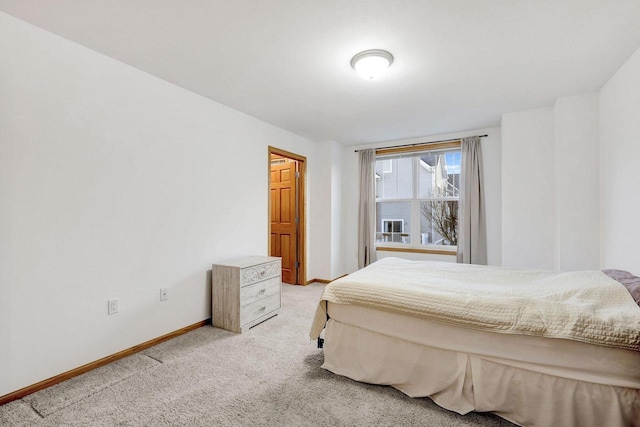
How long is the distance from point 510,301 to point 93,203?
2.97 meters

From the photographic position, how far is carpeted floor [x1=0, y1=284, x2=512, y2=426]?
1659mm

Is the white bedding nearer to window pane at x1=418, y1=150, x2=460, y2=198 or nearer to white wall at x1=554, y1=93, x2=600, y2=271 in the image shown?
white wall at x1=554, y1=93, x2=600, y2=271

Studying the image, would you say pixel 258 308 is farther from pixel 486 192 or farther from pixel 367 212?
pixel 486 192

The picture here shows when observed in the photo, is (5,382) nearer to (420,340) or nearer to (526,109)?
(420,340)

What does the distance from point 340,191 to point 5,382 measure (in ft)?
14.3

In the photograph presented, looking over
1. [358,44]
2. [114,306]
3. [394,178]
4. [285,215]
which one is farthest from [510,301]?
[285,215]

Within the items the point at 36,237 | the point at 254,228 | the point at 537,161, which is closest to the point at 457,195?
the point at 537,161

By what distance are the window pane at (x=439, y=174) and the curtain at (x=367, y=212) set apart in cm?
79

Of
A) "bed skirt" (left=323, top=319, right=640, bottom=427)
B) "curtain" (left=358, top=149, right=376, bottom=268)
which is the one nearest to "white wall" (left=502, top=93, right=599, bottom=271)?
"curtain" (left=358, top=149, right=376, bottom=268)

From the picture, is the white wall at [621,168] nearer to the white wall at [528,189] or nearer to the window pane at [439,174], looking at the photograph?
the white wall at [528,189]

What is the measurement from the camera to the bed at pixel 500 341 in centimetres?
143

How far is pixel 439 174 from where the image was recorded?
Answer: 15.3ft

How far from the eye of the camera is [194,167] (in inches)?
118

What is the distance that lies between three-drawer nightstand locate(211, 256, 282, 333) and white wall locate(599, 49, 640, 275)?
3283 mm
